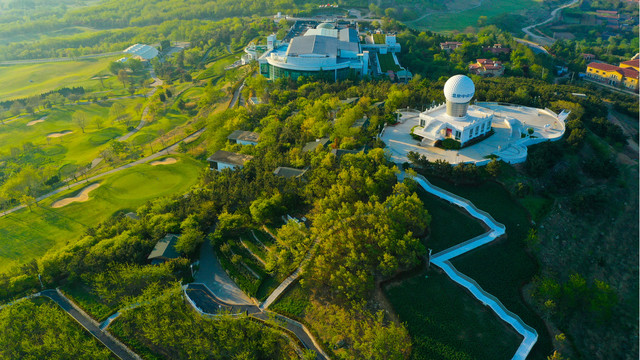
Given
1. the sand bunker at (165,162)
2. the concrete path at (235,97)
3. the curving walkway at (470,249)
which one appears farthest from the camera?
the concrete path at (235,97)

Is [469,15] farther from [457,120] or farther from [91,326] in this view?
[91,326]

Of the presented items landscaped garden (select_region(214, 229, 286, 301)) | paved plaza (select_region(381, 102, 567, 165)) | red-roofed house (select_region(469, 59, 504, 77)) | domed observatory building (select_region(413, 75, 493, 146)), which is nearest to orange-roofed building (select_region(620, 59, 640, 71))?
red-roofed house (select_region(469, 59, 504, 77))

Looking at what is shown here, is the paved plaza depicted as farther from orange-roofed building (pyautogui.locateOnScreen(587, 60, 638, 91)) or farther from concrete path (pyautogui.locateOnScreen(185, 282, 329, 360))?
orange-roofed building (pyautogui.locateOnScreen(587, 60, 638, 91))

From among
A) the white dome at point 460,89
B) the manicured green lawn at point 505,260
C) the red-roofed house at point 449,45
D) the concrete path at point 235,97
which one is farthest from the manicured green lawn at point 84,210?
the red-roofed house at point 449,45

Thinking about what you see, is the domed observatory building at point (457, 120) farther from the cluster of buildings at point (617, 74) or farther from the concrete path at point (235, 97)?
the cluster of buildings at point (617, 74)

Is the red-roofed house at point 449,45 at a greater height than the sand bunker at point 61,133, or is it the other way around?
the red-roofed house at point 449,45

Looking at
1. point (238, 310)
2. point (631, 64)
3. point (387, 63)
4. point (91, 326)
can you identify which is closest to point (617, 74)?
point (631, 64)
